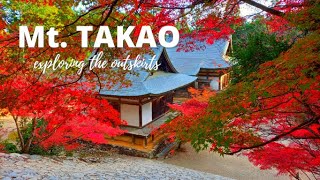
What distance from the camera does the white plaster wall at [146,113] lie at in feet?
39.5

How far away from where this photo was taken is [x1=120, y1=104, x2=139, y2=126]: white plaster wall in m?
11.9

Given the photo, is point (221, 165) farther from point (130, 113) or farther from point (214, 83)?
point (214, 83)

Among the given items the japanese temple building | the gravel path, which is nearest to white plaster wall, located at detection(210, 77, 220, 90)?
the japanese temple building

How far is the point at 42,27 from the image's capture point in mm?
4152

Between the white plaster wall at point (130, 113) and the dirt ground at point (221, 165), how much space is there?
2318mm

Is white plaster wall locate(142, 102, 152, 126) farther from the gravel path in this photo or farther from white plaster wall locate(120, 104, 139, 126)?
the gravel path

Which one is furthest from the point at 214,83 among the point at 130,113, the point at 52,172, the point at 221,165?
the point at 52,172

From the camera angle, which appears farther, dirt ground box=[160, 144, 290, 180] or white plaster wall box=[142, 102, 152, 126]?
white plaster wall box=[142, 102, 152, 126]

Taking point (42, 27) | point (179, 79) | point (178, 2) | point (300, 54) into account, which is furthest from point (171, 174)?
point (179, 79)

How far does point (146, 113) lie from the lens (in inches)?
484

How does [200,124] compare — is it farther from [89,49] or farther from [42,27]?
[42,27]

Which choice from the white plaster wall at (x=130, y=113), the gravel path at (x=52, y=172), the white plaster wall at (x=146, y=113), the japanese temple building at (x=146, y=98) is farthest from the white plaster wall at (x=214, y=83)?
the gravel path at (x=52, y=172)

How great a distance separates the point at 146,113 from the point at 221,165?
4181mm

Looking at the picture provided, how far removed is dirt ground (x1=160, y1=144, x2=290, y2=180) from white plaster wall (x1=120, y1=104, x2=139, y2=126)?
2.32 meters
